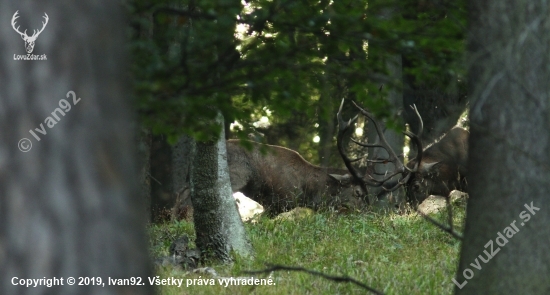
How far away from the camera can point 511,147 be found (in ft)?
10.8

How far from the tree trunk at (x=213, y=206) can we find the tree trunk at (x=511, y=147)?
14.4 ft

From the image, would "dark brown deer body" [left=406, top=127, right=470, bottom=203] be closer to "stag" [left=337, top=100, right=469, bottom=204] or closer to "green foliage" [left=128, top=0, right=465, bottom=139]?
"stag" [left=337, top=100, right=469, bottom=204]

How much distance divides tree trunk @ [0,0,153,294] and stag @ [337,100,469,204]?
1022 cm

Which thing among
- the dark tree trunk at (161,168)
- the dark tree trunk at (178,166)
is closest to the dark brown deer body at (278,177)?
the dark tree trunk at (178,166)

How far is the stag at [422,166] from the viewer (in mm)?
12992

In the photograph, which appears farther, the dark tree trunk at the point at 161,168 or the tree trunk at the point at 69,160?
the dark tree trunk at the point at 161,168

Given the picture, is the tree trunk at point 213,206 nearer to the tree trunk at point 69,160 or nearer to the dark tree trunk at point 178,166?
the tree trunk at point 69,160

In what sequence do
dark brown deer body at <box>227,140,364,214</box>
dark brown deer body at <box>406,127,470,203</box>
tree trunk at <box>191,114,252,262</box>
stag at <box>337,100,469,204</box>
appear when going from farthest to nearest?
dark brown deer body at <box>227,140,364,214</box> < dark brown deer body at <box>406,127,470,203</box> < stag at <box>337,100,469,204</box> < tree trunk at <box>191,114,252,262</box>

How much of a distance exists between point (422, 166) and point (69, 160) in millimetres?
12218

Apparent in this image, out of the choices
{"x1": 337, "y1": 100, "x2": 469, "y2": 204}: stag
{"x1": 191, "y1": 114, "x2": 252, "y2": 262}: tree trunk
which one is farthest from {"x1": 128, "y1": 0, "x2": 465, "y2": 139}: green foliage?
{"x1": 337, "y1": 100, "x2": 469, "y2": 204}: stag

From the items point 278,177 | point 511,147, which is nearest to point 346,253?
point 511,147

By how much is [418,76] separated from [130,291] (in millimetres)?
2591

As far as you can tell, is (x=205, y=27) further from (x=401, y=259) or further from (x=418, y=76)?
(x=401, y=259)

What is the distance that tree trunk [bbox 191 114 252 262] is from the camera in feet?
24.8
